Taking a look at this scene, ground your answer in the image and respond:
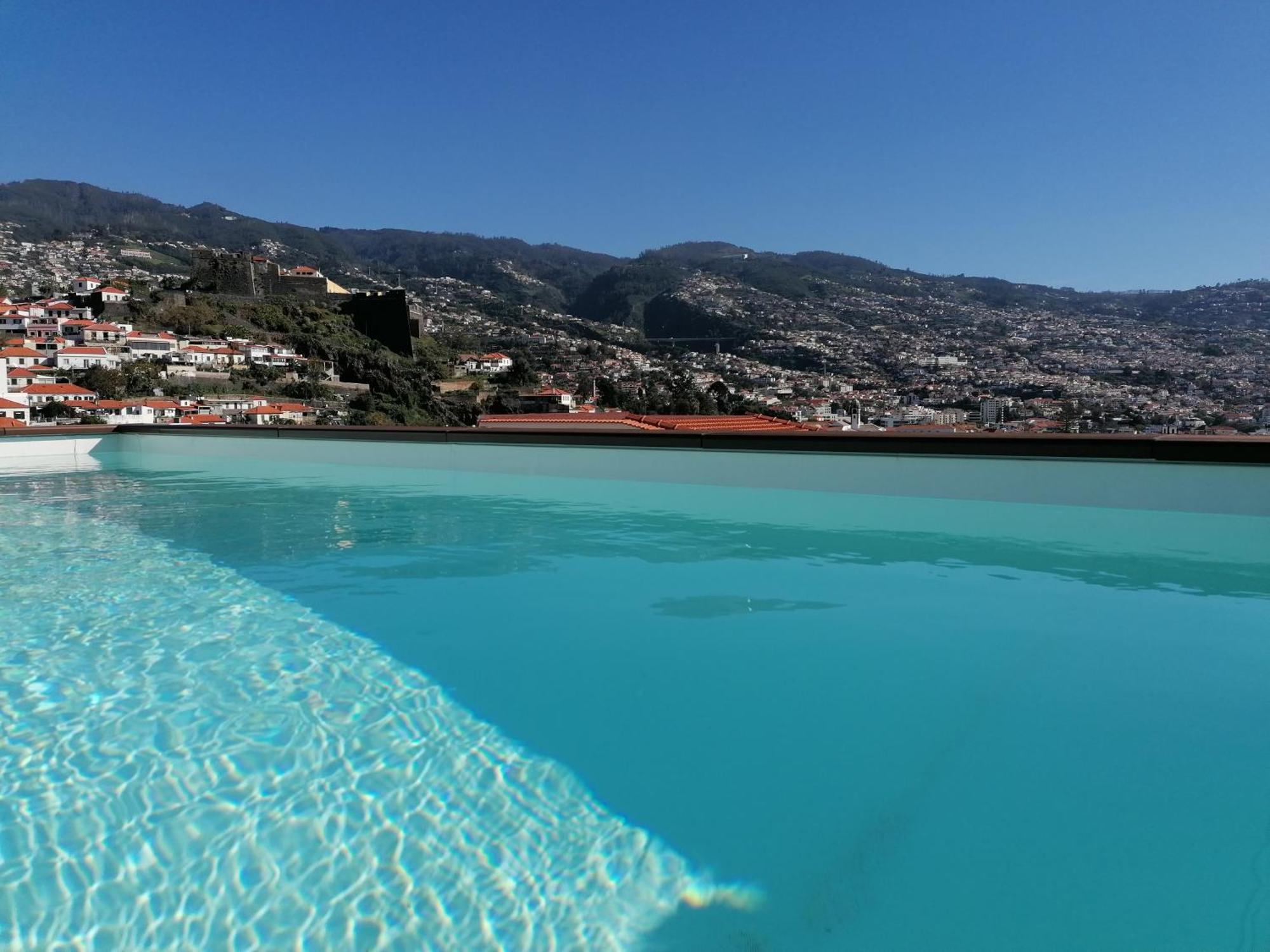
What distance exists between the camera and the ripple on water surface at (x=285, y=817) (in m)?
1.40

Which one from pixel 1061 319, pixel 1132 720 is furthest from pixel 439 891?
pixel 1061 319

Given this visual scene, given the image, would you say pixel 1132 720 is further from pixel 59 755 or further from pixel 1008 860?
pixel 59 755

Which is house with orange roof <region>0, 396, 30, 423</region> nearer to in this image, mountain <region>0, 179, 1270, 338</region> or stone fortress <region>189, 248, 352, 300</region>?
mountain <region>0, 179, 1270, 338</region>

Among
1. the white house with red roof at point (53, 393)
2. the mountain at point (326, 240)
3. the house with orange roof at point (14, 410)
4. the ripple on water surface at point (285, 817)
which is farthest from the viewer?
the mountain at point (326, 240)

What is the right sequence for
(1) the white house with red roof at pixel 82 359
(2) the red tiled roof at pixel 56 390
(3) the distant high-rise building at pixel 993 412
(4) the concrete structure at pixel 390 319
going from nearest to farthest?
(3) the distant high-rise building at pixel 993 412 → (2) the red tiled roof at pixel 56 390 → (1) the white house with red roof at pixel 82 359 → (4) the concrete structure at pixel 390 319

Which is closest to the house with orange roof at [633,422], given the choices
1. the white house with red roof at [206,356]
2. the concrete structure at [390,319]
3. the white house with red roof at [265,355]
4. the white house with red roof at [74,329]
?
the white house with red roof at [206,356]

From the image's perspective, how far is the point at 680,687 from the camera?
2404 millimetres

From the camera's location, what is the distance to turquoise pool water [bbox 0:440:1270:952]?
1398 millimetres

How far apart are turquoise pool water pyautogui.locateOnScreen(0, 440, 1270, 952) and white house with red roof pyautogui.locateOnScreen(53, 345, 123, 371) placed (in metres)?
47.9

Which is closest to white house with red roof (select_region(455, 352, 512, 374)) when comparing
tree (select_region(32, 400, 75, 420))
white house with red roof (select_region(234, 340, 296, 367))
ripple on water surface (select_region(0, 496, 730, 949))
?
white house with red roof (select_region(234, 340, 296, 367))

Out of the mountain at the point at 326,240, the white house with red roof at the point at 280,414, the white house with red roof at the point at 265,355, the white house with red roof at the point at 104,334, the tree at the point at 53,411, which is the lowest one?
the white house with red roof at the point at 280,414

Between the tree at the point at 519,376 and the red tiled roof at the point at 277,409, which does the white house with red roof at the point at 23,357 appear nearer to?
the red tiled roof at the point at 277,409

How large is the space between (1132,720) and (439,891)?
5.82 ft

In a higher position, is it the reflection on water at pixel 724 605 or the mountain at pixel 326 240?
the mountain at pixel 326 240
